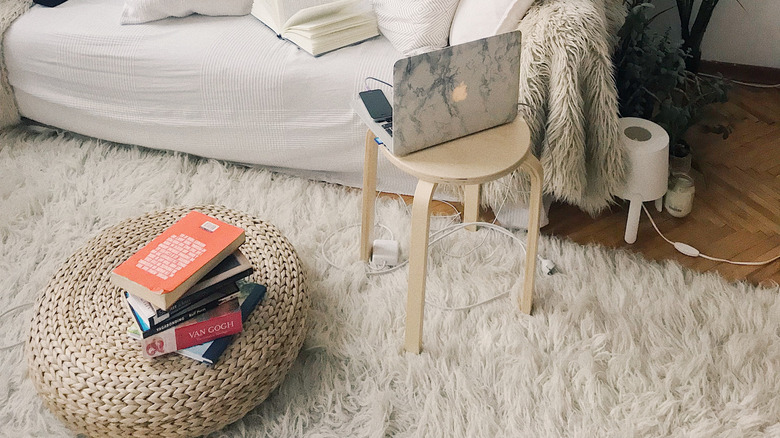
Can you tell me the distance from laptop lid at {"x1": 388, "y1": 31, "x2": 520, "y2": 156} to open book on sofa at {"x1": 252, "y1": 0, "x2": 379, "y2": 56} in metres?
0.72

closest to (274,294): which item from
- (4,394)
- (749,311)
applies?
(4,394)

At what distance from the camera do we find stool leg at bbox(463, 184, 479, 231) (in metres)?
1.82

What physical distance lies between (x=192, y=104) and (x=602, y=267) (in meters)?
1.33

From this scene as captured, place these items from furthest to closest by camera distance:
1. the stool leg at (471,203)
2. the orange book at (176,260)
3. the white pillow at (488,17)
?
the stool leg at (471,203) → the white pillow at (488,17) → the orange book at (176,260)

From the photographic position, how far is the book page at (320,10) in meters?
2.01

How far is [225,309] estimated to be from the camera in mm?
1347

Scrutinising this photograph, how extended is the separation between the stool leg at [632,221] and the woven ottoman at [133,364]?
920 mm

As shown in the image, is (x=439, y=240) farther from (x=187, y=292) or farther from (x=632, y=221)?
(x=187, y=292)

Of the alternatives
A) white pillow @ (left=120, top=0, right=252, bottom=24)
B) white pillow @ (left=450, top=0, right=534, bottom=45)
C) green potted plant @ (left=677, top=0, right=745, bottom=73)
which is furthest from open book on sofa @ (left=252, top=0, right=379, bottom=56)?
green potted plant @ (left=677, top=0, right=745, bottom=73)

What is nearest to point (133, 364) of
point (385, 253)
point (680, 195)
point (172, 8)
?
point (385, 253)

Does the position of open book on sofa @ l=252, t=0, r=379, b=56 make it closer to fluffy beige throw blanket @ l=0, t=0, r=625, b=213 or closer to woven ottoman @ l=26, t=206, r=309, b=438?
fluffy beige throw blanket @ l=0, t=0, r=625, b=213

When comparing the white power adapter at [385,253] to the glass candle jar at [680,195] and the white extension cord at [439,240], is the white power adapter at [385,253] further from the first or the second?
the glass candle jar at [680,195]

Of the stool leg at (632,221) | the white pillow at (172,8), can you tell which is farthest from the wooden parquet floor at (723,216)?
the white pillow at (172,8)

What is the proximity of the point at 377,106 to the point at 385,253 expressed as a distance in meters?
0.44
